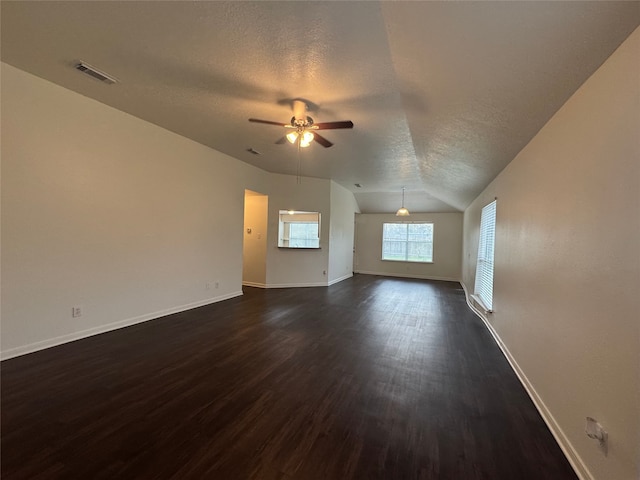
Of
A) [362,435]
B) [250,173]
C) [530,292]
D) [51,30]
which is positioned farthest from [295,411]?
[250,173]

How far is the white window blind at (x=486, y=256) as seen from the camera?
14.3 ft

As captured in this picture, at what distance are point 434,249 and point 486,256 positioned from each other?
4.82m

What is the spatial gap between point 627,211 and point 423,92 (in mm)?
1740

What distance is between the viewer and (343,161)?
17.7 ft

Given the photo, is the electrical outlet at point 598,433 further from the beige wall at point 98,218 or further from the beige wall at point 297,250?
the beige wall at point 297,250

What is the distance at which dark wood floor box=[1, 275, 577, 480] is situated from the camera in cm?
158

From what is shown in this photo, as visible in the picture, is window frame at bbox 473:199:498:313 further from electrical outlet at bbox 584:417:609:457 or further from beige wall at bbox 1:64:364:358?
beige wall at bbox 1:64:364:358

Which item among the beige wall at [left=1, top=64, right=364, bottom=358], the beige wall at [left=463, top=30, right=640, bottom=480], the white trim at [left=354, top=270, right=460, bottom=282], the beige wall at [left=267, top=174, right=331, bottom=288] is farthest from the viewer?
the white trim at [left=354, top=270, right=460, bottom=282]

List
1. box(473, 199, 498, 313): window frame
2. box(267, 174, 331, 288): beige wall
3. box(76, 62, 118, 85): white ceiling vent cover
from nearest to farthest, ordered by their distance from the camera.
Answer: box(76, 62, 118, 85): white ceiling vent cover
box(473, 199, 498, 313): window frame
box(267, 174, 331, 288): beige wall

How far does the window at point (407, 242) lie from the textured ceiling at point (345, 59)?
606cm

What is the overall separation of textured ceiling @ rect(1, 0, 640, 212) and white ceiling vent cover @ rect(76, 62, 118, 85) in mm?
82

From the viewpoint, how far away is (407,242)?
9.91m

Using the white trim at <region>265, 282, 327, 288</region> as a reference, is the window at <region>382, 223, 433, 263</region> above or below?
above

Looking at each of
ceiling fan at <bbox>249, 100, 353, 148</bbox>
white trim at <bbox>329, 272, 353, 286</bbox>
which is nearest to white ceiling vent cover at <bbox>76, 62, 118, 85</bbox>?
ceiling fan at <bbox>249, 100, 353, 148</bbox>
